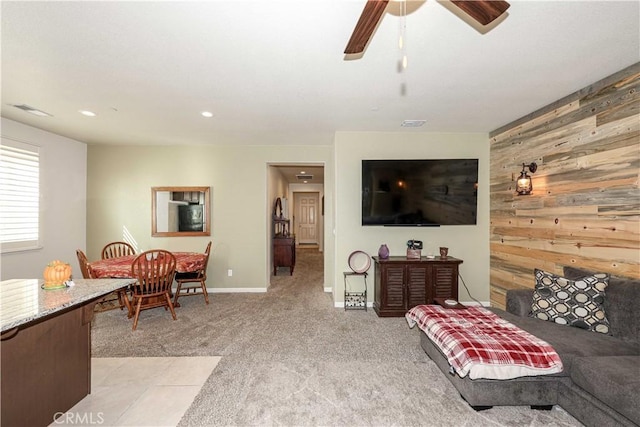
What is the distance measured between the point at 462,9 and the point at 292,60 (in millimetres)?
1341

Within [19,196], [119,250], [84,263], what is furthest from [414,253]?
[19,196]

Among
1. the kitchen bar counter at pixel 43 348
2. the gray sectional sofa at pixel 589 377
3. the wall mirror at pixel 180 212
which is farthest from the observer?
the wall mirror at pixel 180 212

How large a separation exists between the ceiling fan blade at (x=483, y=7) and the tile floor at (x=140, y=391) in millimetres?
Answer: 2881

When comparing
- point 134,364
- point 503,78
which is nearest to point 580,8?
point 503,78

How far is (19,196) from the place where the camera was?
397cm

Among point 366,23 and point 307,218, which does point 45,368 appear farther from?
point 307,218

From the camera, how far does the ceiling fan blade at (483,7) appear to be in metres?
1.31

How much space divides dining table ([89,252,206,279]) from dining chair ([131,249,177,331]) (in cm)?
14

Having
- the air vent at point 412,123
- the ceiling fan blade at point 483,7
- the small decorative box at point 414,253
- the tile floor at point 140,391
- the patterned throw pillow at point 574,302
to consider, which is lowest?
the tile floor at point 140,391

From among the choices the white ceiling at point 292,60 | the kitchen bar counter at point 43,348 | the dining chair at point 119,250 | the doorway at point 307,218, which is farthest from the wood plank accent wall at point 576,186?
the doorway at point 307,218

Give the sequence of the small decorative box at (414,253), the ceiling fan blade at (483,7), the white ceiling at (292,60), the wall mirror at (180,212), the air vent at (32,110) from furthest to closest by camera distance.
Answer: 1. the wall mirror at (180,212)
2. the small decorative box at (414,253)
3. the air vent at (32,110)
4. the white ceiling at (292,60)
5. the ceiling fan blade at (483,7)

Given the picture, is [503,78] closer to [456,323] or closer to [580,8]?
[580,8]

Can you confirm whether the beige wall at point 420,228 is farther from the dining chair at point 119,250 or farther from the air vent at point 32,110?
the air vent at point 32,110

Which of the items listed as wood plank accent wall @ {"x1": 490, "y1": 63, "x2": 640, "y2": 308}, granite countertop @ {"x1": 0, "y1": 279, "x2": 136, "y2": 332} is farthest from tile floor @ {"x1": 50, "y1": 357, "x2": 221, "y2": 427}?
wood plank accent wall @ {"x1": 490, "y1": 63, "x2": 640, "y2": 308}
